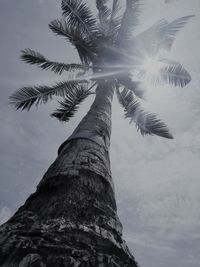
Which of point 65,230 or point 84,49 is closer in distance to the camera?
point 65,230

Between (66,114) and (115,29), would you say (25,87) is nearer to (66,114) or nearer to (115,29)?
(66,114)

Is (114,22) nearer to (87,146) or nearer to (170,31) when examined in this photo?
(170,31)

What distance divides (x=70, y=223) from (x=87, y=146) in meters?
1.35

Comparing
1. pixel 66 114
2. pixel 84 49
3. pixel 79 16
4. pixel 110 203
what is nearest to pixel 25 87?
pixel 66 114

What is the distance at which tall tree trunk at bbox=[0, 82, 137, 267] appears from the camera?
3.60 feet

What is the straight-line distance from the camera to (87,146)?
269 cm

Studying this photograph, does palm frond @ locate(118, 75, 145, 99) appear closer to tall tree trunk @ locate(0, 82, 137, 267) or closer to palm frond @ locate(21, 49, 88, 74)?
palm frond @ locate(21, 49, 88, 74)

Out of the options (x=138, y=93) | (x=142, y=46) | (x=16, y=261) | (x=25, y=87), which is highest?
(x=142, y=46)

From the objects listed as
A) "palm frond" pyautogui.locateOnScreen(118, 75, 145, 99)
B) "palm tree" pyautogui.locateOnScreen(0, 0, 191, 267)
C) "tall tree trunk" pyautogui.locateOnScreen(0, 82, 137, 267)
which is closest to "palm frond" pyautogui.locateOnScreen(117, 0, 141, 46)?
"palm tree" pyautogui.locateOnScreen(0, 0, 191, 267)

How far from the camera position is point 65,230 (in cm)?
132

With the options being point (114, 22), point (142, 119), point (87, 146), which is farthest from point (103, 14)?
point (87, 146)

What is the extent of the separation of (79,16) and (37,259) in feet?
24.5

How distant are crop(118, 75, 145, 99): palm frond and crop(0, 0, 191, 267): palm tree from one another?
0.03 meters

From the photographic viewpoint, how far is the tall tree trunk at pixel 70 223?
1.10 m
